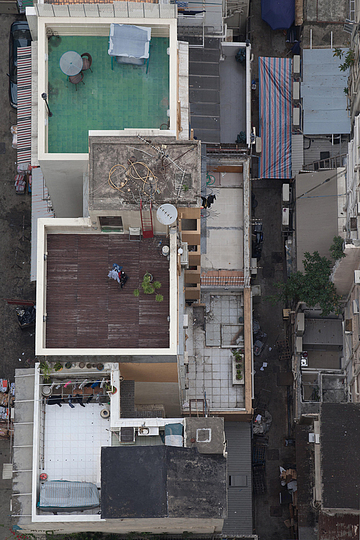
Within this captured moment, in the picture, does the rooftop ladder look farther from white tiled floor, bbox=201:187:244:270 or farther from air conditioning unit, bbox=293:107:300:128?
air conditioning unit, bbox=293:107:300:128

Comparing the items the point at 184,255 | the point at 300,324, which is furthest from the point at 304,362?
the point at 184,255

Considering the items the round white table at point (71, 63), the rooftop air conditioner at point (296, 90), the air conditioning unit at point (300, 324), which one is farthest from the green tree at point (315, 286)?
the round white table at point (71, 63)

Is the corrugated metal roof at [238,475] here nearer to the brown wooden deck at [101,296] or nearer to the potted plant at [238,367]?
the potted plant at [238,367]

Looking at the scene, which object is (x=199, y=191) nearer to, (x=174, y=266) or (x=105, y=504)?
(x=174, y=266)

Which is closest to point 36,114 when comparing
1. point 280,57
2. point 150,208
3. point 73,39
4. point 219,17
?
point 73,39

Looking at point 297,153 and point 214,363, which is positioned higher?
point 297,153

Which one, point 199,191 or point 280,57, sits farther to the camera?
point 280,57

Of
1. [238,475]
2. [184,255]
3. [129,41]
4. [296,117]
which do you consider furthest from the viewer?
[296,117]

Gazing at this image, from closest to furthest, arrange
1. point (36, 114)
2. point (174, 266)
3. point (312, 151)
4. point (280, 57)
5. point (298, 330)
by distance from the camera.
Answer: point (174, 266)
point (36, 114)
point (298, 330)
point (312, 151)
point (280, 57)

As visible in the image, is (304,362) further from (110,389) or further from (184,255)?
(110,389)
